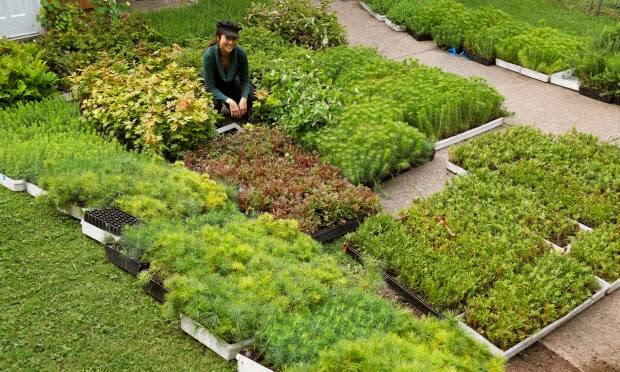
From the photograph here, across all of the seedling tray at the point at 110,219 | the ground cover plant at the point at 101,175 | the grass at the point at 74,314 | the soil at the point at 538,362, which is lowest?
the soil at the point at 538,362

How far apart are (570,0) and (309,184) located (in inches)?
422

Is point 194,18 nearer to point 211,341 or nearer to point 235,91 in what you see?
point 235,91

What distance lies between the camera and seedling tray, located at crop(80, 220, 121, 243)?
18.9 feet

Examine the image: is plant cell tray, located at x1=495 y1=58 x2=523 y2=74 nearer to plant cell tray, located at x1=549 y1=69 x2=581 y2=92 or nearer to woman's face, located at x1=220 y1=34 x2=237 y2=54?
plant cell tray, located at x1=549 y1=69 x2=581 y2=92

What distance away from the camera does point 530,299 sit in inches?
214

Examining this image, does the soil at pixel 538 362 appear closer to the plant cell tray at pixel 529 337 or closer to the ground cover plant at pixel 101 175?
the plant cell tray at pixel 529 337

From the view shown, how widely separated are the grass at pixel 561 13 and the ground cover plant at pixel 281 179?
659 centimetres

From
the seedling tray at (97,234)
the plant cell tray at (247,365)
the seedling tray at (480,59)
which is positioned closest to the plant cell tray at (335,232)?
the seedling tray at (97,234)

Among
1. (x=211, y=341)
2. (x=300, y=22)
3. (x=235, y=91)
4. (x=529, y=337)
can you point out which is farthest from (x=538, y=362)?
(x=300, y=22)

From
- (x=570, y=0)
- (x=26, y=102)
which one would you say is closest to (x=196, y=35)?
(x=26, y=102)

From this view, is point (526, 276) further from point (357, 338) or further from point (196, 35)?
point (196, 35)

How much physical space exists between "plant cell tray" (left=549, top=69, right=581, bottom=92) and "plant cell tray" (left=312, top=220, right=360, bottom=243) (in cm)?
496

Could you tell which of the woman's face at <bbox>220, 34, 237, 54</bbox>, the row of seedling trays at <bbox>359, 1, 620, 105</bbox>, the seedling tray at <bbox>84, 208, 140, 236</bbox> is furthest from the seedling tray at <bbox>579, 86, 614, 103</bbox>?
the seedling tray at <bbox>84, 208, 140, 236</bbox>

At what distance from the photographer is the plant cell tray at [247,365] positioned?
14.6 feet
